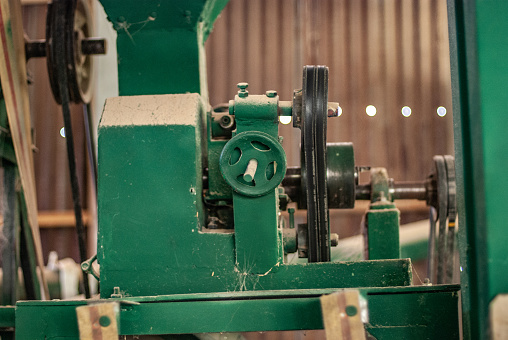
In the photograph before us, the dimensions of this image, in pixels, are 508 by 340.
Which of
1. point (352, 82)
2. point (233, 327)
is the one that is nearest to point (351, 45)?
point (352, 82)

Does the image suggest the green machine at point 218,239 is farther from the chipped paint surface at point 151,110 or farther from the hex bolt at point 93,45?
the hex bolt at point 93,45

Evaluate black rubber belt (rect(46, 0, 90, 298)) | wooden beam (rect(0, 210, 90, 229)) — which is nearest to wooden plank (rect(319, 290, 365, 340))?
black rubber belt (rect(46, 0, 90, 298))

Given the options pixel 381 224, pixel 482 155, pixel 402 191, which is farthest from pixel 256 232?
pixel 402 191

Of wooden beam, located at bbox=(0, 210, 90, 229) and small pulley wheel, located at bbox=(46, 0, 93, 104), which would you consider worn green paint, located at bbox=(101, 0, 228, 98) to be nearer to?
small pulley wheel, located at bbox=(46, 0, 93, 104)

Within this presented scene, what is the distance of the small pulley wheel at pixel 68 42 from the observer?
2.39 m

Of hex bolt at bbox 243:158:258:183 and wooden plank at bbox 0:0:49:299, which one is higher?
wooden plank at bbox 0:0:49:299

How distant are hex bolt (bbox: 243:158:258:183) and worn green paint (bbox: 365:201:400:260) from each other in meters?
0.90

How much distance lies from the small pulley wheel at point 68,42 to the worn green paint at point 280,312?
1321mm

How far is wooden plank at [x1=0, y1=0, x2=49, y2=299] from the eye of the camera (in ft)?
7.71

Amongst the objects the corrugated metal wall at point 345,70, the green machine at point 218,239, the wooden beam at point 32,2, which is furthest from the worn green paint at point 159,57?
the wooden beam at point 32,2

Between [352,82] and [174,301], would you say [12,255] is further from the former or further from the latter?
[352,82]

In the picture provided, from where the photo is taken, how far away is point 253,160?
1634 millimetres

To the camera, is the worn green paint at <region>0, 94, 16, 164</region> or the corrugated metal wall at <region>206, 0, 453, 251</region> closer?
the worn green paint at <region>0, 94, 16, 164</region>

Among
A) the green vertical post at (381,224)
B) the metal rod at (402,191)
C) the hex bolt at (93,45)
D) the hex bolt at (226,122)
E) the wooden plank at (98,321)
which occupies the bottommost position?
the wooden plank at (98,321)
